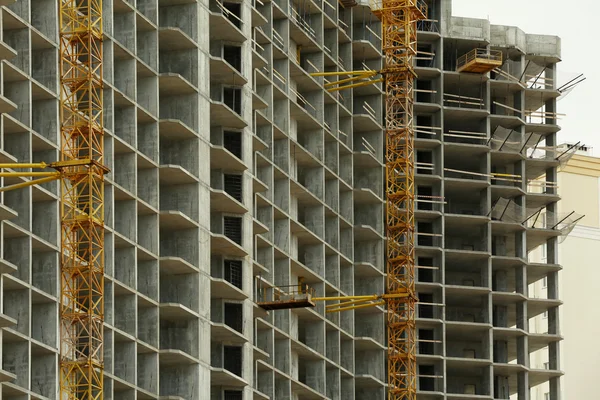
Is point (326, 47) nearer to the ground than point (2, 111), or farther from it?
farther from it

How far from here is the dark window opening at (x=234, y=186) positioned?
129 m

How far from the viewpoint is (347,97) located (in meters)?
160

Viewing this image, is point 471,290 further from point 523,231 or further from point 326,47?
point 326,47

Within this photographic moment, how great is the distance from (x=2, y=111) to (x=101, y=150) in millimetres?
12002

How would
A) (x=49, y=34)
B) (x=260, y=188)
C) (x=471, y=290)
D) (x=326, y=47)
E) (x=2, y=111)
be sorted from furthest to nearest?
(x=471, y=290) < (x=326, y=47) < (x=260, y=188) < (x=49, y=34) < (x=2, y=111)

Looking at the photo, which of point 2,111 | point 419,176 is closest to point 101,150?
point 2,111

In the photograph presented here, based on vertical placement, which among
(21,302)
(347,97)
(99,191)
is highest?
(347,97)

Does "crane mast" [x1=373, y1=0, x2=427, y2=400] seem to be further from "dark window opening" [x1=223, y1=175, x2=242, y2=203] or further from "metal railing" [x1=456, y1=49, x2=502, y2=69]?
"dark window opening" [x1=223, y1=175, x2=242, y2=203]

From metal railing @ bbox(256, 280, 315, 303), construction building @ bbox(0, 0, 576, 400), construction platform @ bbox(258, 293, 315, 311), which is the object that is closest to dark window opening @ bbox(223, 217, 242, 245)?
construction building @ bbox(0, 0, 576, 400)

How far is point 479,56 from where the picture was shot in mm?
174000

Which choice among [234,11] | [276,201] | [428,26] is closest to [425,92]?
[428,26]

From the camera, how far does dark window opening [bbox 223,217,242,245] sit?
128375 mm

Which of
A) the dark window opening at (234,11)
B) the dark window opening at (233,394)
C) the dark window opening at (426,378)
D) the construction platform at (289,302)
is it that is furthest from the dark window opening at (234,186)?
the dark window opening at (426,378)

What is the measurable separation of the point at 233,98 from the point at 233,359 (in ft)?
57.7
